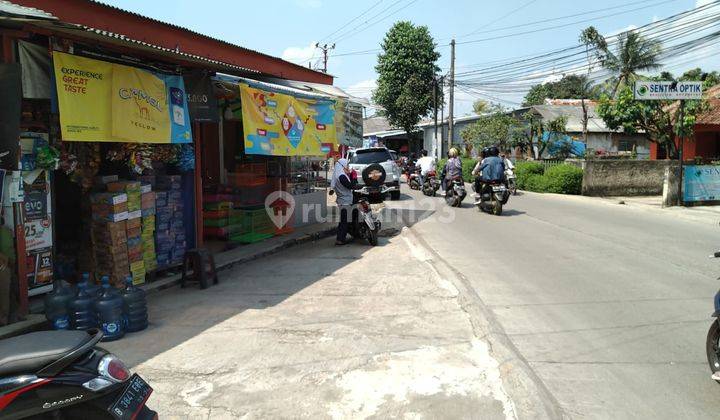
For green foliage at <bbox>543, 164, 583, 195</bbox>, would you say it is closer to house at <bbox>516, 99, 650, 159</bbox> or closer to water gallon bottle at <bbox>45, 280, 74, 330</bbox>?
house at <bbox>516, 99, 650, 159</bbox>

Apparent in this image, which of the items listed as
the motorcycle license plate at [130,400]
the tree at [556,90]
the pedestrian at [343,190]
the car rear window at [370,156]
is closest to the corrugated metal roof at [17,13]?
the motorcycle license plate at [130,400]

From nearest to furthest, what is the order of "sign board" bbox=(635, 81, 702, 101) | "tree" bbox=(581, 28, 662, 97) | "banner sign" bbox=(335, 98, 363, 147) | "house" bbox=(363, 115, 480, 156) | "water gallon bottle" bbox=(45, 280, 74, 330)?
"water gallon bottle" bbox=(45, 280, 74, 330) < "banner sign" bbox=(335, 98, 363, 147) < "sign board" bbox=(635, 81, 702, 101) < "tree" bbox=(581, 28, 662, 97) < "house" bbox=(363, 115, 480, 156)

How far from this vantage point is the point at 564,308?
6.66 m

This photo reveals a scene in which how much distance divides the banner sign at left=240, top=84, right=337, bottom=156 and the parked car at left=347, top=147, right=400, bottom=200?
7.85 meters

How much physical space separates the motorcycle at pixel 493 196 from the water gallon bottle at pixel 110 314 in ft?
37.9

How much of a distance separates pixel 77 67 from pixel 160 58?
5.37ft

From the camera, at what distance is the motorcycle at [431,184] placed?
22.1 meters

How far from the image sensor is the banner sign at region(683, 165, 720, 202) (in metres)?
18.3

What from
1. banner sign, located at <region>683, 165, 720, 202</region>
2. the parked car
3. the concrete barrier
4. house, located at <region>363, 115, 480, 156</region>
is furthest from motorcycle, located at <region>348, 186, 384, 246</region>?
house, located at <region>363, 115, 480, 156</region>

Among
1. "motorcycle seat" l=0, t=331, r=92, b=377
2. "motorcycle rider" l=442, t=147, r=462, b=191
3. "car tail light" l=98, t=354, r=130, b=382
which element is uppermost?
"motorcycle rider" l=442, t=147, r=462, b=191

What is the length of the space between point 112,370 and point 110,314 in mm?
2712

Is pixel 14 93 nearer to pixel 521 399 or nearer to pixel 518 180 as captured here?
pixel 521 399

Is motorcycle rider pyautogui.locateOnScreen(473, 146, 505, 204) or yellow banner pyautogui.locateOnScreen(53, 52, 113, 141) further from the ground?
yellow banner pyautogui.locateOnScreen(53, 52, 113, 141)

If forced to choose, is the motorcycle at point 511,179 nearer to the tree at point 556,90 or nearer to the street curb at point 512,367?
the street curb at point 512,367
